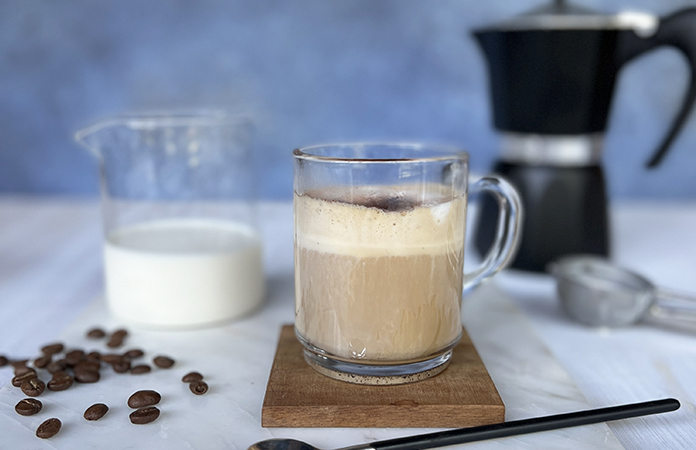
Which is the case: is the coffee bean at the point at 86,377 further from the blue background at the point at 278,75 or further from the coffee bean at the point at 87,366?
the blue background at the point at 278,75

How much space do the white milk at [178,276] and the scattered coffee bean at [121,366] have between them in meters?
0.12

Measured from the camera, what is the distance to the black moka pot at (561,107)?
1.00m

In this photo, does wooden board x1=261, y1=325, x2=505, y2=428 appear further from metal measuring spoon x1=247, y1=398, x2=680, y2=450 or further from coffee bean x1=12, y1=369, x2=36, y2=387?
coffee bean x1=12, y1=369, x2=36, y2=387

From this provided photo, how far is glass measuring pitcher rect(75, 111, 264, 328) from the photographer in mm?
838

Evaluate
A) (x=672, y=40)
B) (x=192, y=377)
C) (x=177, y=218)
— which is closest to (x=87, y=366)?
(x=192, y=377)

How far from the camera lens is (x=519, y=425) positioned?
58cm

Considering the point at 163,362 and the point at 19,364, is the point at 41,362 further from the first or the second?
the point at 163,362

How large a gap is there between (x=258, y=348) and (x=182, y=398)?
0.15m

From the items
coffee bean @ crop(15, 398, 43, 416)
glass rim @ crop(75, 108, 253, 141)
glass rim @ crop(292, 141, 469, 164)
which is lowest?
coffee bean @ crop(15, 398, 43, 416)

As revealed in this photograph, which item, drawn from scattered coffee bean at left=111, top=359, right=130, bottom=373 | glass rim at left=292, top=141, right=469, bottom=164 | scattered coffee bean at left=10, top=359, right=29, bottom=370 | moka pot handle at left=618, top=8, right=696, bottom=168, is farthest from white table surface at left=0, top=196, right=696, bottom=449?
moka pot handle at left=618, top=8, right=696, bottom=168

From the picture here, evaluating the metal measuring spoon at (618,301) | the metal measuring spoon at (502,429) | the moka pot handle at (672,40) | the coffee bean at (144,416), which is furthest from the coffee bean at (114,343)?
the moka pot handle at (672,40)

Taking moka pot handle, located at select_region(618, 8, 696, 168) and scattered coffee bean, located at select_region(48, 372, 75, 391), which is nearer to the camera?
scattered coffee bean, located at select_region(48, 372, 75, 391)

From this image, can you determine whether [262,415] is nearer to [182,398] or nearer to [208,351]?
[182,398]

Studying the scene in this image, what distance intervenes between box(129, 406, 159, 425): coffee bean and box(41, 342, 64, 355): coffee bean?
0.73ft
